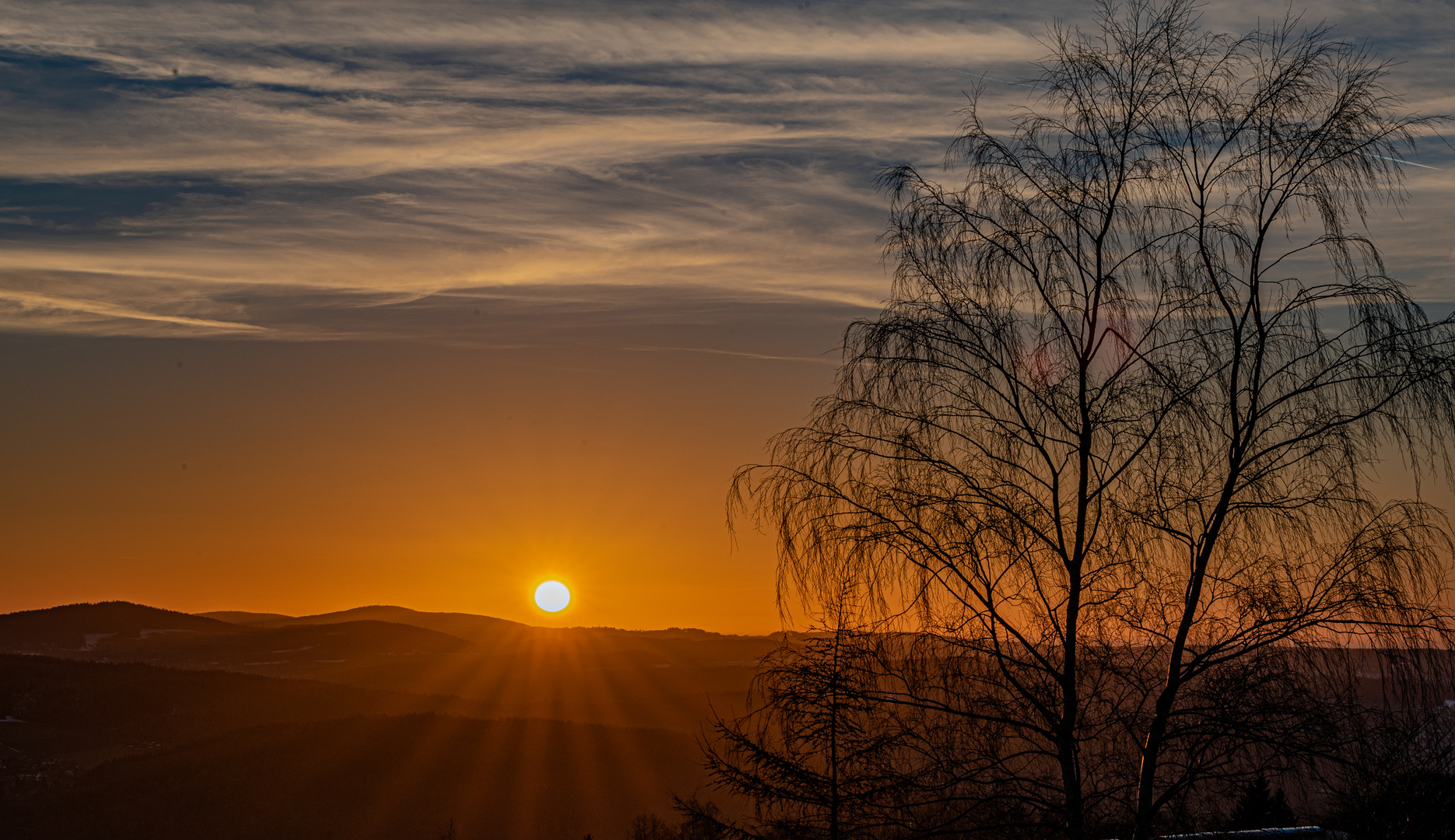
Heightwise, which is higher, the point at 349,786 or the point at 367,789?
the point at 349,786

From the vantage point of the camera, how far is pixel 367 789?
172 metres

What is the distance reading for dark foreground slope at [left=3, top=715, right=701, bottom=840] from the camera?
15700 cm

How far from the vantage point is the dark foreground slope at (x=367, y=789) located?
157 m

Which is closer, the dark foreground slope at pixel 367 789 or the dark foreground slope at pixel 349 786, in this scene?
the dark foreground slope at pixel 367 789

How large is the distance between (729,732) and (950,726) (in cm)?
321

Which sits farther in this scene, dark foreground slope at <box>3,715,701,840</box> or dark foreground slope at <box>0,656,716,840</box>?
dark foreground slope at <box>0,656,716,840</box>

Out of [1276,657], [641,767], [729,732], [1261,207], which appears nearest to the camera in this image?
[1276,657]

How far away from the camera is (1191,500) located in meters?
10.4

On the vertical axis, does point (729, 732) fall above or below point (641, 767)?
above

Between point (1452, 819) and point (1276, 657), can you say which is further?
point (1452, 819)

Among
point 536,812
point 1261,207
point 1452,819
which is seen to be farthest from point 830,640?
point 536,812

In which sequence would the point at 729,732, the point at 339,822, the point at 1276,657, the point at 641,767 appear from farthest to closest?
the point at 641,767, the point at 339,822, the point at 729,732, the point at 1276,657

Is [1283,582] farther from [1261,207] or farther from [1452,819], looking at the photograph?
[1452,819]

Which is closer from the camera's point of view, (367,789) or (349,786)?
(367,789)
